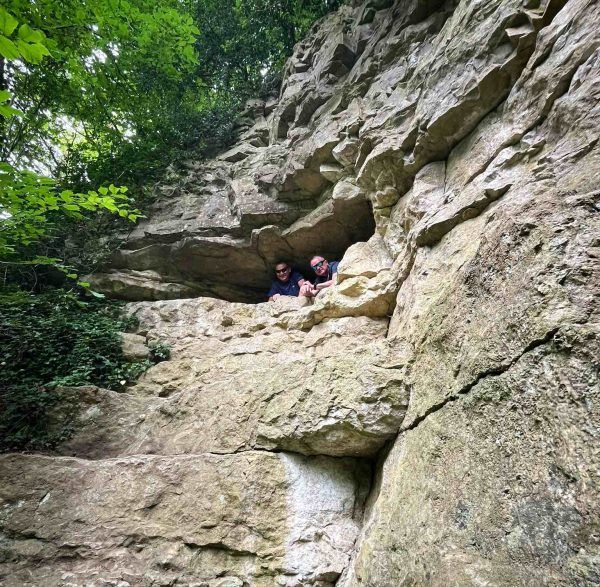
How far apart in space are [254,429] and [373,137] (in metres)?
4.99

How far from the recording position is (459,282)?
9.66 ft

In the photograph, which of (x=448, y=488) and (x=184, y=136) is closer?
(x=448, y=488)

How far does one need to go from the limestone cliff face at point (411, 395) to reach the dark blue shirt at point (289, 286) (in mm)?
1381

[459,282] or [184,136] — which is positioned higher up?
[184,136]

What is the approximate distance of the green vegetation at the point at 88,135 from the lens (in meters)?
4.74

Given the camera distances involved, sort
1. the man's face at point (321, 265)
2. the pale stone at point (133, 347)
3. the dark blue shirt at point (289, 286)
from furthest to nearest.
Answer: the dark blue shirt at point (289, 286) < the man's face at point (321, 265) < the pale stone at point (133, 347)

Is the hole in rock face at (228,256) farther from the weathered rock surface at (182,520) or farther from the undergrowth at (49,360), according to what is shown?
the weathered rock surface at (182,520)

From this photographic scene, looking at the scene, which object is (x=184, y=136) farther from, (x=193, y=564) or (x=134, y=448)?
(x=193, y=564)

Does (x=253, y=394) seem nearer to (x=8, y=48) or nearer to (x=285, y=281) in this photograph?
(x=8, y=48)

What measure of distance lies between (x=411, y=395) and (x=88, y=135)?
11.4m

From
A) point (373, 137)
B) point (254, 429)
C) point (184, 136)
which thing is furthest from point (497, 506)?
point (184, 136)

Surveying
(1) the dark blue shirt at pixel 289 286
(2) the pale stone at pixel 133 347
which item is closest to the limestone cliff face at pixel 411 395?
(2) the pale stone at pixel 133 347

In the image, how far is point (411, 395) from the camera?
3.20 metres

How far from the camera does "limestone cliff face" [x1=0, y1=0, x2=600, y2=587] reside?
6.37 ft
